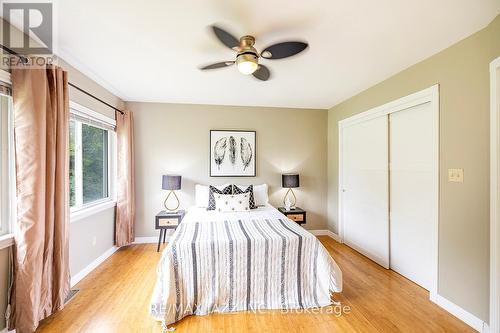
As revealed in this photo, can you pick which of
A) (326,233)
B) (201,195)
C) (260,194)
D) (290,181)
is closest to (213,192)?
(201,195)

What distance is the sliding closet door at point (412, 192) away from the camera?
7.91ft

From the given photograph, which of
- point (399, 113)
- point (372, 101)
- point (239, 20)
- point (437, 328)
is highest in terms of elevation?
point (239, 20)

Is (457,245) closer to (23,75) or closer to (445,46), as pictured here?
(445,46)

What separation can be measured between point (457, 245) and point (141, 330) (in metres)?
2.82

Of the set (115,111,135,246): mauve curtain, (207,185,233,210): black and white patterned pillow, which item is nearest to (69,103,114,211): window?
(115,111,135,246): mauve curtain

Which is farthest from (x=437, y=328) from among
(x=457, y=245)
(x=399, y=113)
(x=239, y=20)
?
(x=239, y=20)

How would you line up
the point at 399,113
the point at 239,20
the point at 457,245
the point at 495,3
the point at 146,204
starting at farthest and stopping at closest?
the point at 146,204
the point at 399,113
the point at 457,245
the point at 239,20
the point at 495,3

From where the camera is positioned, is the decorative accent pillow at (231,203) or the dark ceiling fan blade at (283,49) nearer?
the dark ceiling fan blade at (283,49)

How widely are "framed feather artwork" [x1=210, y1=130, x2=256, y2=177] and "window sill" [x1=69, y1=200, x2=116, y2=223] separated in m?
1.62

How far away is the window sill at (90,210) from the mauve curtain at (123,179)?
6.6 inches

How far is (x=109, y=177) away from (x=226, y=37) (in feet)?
9.73

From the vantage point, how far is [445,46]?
212 cm

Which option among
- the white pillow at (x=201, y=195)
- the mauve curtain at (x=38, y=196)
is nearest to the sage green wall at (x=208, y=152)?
the white pillow at (x=201, y=195)

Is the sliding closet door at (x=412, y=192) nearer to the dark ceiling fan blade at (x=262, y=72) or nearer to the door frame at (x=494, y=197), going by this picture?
the door frame at (x=494, y=197)
